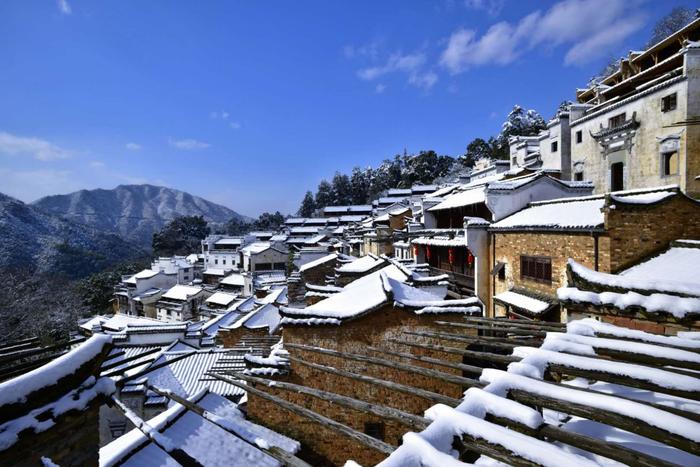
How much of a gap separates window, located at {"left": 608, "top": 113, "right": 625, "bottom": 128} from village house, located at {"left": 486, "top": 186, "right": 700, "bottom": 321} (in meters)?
12.0

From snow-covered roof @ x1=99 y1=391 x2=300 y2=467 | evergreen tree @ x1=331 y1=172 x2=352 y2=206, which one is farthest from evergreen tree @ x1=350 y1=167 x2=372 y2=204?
snow-covered roof @ x1=99 y1=391 x2=300 y2=467

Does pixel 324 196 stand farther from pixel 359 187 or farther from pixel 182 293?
pixel 182 293

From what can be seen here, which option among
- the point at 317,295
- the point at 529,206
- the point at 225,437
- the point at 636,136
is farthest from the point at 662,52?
the point at 225,437

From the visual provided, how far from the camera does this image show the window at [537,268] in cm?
1203

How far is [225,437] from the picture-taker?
259 inches

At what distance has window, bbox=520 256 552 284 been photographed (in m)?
12.0

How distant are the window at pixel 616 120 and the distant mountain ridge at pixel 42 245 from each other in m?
78.2

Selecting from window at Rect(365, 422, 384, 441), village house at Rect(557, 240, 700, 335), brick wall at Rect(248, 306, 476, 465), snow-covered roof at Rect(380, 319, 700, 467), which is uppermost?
village house at Rect(557, 240, 700, 335)

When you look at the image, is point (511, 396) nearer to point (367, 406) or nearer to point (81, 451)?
point (367, 406)

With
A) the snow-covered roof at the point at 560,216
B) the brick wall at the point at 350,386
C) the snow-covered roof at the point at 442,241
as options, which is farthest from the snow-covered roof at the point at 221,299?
the brick wall at the point at 350,386

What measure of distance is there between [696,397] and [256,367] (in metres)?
8.27

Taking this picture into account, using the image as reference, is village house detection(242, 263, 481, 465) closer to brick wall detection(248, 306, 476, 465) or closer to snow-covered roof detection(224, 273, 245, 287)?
brick wall detection(248, 306, 476, 465)


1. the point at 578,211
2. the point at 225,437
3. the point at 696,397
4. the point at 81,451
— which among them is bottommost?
the point at 225,437

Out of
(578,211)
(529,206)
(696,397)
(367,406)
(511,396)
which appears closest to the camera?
(696,397)
